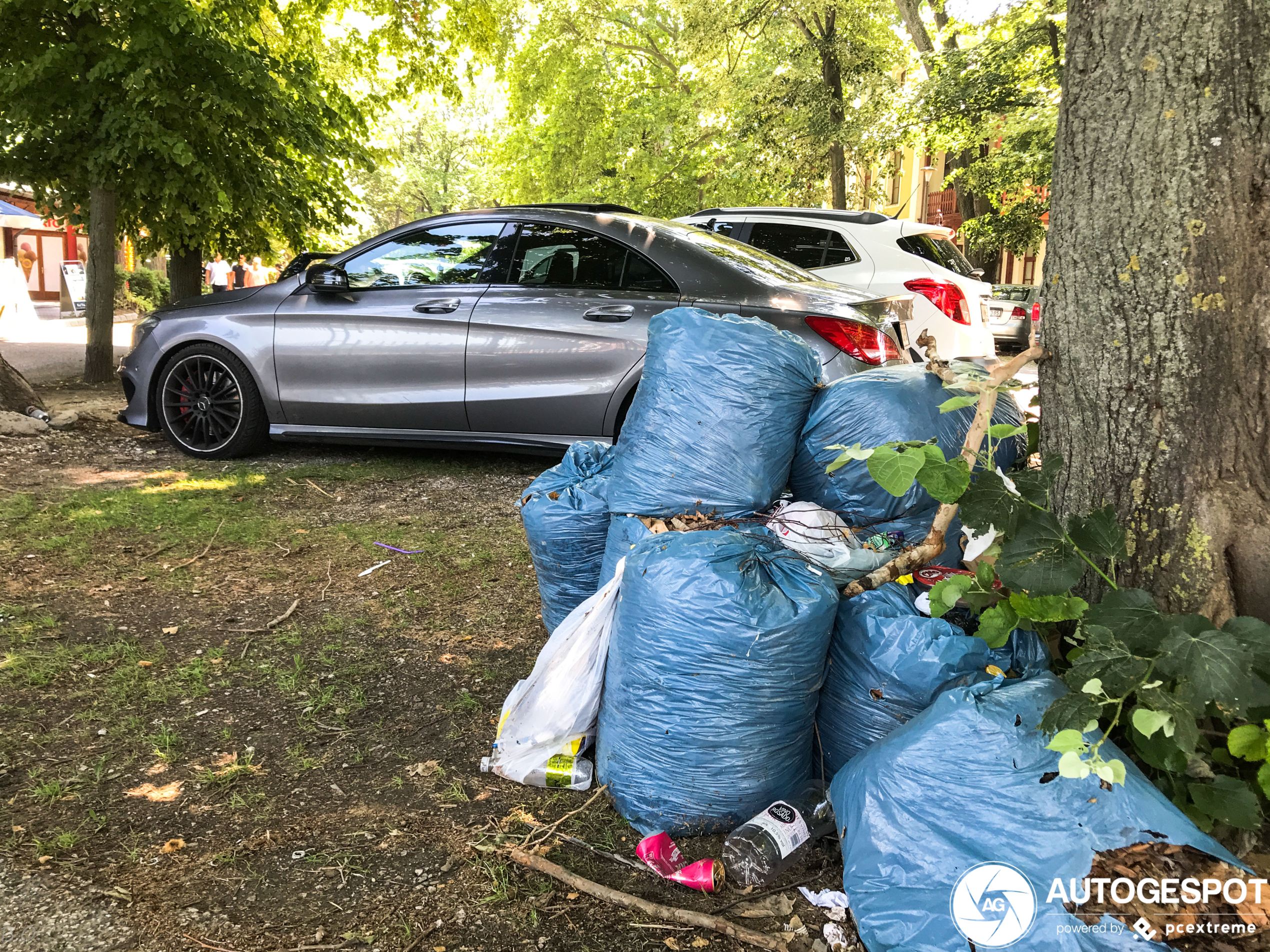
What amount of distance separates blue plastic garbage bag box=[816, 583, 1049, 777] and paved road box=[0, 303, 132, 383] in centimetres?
932

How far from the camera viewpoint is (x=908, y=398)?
9.77ft

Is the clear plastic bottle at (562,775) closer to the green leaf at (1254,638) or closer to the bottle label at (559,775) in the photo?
the bottle label at (559,775)

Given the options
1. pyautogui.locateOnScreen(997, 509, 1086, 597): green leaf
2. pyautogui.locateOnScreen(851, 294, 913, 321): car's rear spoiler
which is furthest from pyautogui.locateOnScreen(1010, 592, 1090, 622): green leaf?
pyautogui.locateOnScreen(851, 294, 913, 321): car's rear spoiler

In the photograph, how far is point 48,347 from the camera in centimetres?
1476

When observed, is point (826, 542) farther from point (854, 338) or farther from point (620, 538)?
point (854, 338)

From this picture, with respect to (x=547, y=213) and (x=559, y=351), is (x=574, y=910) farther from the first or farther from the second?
(x=547, y=213)

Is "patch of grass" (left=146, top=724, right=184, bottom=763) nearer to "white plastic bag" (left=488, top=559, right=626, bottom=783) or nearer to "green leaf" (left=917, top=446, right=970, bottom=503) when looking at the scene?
"white plastic bag" (left=488, top=559, right=626, bottom=783)

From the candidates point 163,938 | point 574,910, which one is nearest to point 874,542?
point 574,910

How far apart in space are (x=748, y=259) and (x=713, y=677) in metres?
3.88

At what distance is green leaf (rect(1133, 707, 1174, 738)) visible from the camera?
185 centimetres

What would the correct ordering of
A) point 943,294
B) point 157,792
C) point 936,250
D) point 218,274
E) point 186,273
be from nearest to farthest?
point 157,792, point 943,294, point 936,250, point 186,273, point 218,274

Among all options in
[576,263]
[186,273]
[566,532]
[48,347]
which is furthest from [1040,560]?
[48,347]

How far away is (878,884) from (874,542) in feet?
3.50

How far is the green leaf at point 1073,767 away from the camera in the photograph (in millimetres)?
1853
